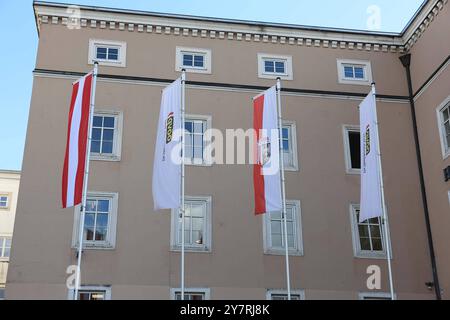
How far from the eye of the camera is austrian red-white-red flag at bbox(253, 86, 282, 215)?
623 inches

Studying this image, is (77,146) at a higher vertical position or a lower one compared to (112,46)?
lower

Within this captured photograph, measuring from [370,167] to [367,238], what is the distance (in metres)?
3.96

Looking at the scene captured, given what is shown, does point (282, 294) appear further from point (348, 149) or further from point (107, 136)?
point (107, 136)

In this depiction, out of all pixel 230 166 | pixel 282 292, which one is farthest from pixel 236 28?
pixel 282 292

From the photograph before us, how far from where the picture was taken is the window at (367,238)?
65.1ft

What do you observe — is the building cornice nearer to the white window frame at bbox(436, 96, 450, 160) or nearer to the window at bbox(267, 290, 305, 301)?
the white window frame at bbox(436, 96, 450, 160)

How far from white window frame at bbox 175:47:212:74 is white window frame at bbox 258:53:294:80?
182cm

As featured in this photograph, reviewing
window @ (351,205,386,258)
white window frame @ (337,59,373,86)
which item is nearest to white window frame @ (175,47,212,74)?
white window frame @ (337,59,373,86)

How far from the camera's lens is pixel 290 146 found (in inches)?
821

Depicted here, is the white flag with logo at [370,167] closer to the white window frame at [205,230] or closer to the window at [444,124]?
the window at [444,124]

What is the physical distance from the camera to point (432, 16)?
2097cm

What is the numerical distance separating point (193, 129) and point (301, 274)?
5.90 m

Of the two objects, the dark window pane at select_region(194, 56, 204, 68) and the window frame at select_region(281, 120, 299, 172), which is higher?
the dark window pane at select_region(194, 56, 204, 68)
